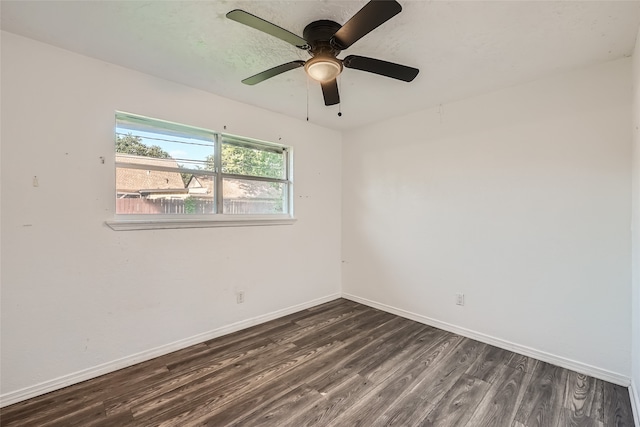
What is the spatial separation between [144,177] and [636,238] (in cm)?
369

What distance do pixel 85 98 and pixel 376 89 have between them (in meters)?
2.36

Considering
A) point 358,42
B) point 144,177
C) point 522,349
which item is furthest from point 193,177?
point 522,349

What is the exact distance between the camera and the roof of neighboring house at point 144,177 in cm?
232

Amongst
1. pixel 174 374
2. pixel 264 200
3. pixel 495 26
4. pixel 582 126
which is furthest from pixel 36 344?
pixel 582 126

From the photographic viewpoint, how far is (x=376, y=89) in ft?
8.58

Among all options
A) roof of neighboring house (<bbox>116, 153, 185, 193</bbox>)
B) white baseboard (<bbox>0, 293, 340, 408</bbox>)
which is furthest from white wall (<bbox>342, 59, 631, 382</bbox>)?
roof of neighboring house (<bbox>116, 153, 185, 193</bbox>)

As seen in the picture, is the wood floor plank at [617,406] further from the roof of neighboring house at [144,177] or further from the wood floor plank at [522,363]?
the roof of neighboring house at [144,177]

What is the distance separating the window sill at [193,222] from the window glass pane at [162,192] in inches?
4.4

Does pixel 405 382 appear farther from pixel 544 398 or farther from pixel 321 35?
pixel 321 35

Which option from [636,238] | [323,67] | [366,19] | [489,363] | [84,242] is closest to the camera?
[366,19]

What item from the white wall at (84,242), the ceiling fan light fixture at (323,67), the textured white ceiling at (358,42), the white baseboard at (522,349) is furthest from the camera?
the white baseboard at (522,349)

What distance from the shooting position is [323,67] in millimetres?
1722

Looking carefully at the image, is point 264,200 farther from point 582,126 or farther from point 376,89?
point 582,126

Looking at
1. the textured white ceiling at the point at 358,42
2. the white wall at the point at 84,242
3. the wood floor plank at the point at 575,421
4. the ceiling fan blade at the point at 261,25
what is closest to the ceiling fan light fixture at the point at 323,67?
the ceiling fan blade at the point at 261,25
